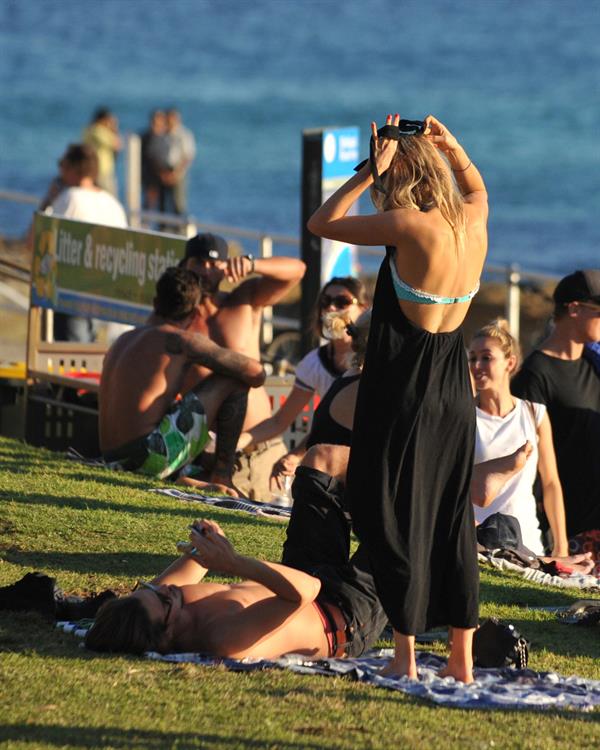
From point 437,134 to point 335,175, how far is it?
18.0 ft

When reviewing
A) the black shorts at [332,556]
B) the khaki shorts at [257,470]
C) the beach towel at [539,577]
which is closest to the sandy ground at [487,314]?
the khaki shorts at [257,470]

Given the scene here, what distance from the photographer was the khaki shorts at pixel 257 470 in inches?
351

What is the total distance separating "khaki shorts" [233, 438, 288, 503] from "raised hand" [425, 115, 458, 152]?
3926mm

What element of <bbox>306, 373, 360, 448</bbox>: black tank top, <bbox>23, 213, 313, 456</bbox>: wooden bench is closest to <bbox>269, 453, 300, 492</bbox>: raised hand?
<bbox>306, 373, 360, 448</bbox>: black tank top

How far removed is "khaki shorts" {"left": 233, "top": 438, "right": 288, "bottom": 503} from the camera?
29.2 ft

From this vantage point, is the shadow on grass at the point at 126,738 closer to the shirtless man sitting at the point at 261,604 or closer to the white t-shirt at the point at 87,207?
the shirtless man sitting at the point at 261,604

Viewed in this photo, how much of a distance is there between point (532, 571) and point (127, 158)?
11.8 m

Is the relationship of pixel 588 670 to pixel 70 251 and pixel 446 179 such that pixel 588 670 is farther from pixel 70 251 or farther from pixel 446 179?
pixel 70 251

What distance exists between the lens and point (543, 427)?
755 cm

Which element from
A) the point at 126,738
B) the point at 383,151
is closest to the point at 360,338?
the point at 383,151

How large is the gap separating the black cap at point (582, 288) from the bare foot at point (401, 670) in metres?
3.40

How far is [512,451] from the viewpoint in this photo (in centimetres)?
727

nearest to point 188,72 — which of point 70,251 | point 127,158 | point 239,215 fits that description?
point 239,215

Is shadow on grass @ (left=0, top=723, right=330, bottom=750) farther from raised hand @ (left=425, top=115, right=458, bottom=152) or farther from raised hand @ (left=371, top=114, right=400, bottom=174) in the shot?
raised hand @ (left=425, top=115, right=458, bottom=152)
